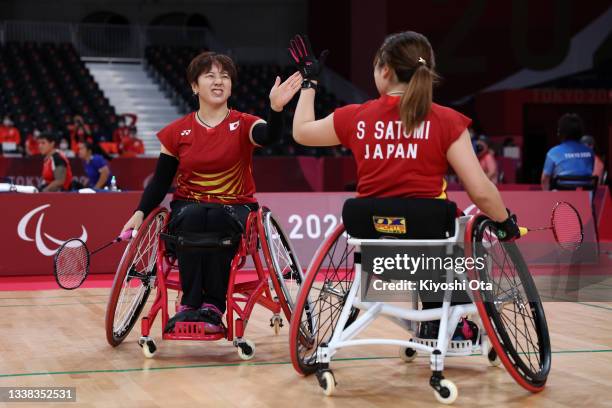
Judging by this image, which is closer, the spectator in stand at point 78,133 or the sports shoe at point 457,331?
the sports shoe at point 457,331

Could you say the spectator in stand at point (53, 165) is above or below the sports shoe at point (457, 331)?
above

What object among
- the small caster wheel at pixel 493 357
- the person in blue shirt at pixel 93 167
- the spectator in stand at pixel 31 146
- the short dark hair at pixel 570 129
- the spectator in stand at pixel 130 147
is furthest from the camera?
the spectator in stand at pixel 130 147

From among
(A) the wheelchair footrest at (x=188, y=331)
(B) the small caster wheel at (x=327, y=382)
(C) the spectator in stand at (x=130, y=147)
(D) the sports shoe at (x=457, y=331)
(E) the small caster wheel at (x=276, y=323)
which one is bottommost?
(E) the small caster wheel at (x=276, y=323)

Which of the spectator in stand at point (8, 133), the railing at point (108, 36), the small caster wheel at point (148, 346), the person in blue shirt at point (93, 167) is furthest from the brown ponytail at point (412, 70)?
the railing at point (108, 36)

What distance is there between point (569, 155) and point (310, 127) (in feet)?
20.5

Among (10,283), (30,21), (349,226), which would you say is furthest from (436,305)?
(30,21)

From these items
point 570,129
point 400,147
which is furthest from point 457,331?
point 570,129

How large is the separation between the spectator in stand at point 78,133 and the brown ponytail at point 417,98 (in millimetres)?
12261

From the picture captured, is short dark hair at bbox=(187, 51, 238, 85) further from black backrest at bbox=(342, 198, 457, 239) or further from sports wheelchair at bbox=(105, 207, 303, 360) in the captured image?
black backrest at bbox=(342, 198, 457, 239)

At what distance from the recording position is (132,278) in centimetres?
502

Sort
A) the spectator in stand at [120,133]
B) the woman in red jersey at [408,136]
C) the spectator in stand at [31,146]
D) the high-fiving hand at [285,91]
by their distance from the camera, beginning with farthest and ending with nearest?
the spectator in stand at [120,133] → the spectator in stand at [31,146] → the high-fiving hand at [285,91] → the woman in red jersey at [408,136]

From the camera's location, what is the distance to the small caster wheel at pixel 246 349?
4746mm

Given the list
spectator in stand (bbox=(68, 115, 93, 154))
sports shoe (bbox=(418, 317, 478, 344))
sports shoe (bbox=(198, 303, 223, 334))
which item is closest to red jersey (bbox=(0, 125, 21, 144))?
spectator in stand (bbox=(68, 115, 93, 154))

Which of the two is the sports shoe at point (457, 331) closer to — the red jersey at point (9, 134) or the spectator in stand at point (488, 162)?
the spectator in stand at point (488, 162)
